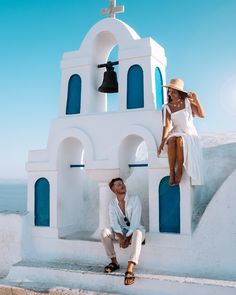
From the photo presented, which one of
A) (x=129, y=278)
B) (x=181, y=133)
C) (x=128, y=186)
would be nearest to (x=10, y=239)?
(x=128, y=186)

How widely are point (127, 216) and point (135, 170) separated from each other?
202cm

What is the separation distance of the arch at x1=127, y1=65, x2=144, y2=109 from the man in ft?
4.18

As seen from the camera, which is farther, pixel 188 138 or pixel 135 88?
pixel 135 88

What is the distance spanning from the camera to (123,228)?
5957mm

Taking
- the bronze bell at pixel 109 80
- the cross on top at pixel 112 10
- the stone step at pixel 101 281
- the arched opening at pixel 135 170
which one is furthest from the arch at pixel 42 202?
the cross on top at pixel 112 10

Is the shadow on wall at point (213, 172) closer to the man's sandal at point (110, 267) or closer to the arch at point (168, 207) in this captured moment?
the arch at point (168, 207)

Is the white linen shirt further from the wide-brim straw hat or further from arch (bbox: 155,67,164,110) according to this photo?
the wide-brim straw hat

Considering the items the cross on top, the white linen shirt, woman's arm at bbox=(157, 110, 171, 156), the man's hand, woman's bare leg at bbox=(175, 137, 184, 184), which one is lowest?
the man's hand

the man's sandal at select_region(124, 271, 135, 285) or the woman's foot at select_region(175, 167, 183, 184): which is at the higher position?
the woman's foot at select_region(175, 167, 183, 184)

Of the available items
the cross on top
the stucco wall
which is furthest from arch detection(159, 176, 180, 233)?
the cross on top

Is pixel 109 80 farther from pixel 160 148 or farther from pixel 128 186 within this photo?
pixel 128 186

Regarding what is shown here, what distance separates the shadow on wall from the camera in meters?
6.19

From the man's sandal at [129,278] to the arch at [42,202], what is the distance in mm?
2040

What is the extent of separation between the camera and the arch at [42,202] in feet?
22.7
